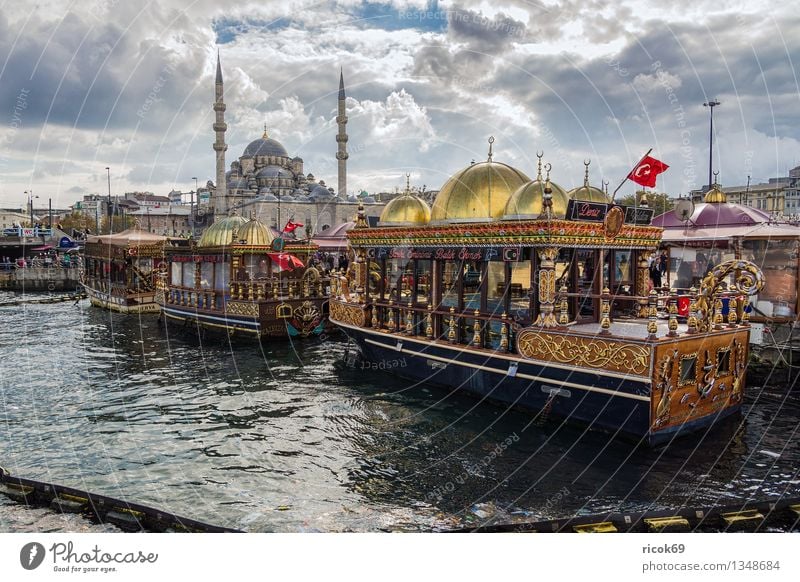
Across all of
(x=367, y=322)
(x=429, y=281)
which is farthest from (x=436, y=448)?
(x=367, y=322)

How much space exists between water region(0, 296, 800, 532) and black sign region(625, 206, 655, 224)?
13.4 ft

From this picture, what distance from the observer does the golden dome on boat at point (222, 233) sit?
20.7 metres

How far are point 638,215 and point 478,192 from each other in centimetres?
317

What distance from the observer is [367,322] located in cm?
1455

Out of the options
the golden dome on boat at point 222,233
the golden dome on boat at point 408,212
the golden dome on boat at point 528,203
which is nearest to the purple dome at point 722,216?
the golden dome on boat at point 408,212

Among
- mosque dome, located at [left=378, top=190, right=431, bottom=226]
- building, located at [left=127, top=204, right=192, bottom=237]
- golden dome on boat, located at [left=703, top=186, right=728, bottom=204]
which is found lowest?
mosque dome, located at [left=378, top=190, right=431, bottom=226]

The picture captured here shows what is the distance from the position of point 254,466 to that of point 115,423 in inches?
147

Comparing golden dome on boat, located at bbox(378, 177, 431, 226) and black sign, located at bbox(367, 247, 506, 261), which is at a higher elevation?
golden dome on boat, located at bbox(378, 177, 431, 226)

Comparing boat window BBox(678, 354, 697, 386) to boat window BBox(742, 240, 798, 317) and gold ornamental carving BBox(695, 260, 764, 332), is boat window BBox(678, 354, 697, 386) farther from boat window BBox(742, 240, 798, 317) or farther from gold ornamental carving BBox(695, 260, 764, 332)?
boat window BBox(742, 240, 798, 317)

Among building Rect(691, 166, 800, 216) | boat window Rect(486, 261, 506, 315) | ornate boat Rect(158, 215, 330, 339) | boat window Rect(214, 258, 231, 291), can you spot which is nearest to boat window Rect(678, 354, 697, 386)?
boat window Rect(486, 261, 506, 315)

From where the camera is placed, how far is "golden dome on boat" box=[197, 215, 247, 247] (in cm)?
2070

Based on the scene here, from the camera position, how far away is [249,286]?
64.7 feet

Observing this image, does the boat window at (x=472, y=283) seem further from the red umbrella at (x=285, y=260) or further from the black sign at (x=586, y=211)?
the red umbrella at (x=285, y=260)

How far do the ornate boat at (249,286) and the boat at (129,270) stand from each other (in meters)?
5.06
